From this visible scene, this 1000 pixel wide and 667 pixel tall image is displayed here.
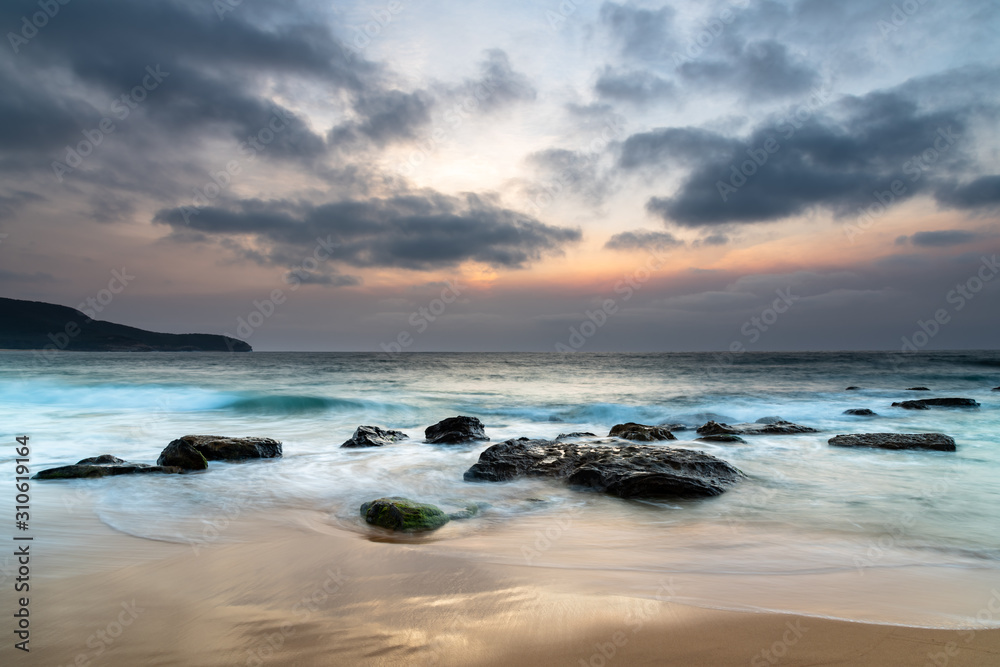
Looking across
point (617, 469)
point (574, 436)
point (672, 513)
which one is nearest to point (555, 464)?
point (617, 469)

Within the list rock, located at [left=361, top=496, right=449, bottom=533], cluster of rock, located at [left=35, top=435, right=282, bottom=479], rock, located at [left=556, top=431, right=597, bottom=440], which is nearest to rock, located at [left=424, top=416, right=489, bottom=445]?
rock, located at [left=556, top=431, right=597, bottom=440]

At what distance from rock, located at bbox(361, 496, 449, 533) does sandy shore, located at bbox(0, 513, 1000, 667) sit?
1076 millimetres

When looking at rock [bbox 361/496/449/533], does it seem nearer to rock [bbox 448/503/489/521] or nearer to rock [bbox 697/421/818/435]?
rock [bbox 448/503/489/521]

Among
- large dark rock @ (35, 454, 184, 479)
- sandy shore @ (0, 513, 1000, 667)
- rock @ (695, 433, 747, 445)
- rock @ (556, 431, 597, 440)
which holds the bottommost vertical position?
rock @ (556, 431, 597, 440)

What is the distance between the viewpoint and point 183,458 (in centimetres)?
827

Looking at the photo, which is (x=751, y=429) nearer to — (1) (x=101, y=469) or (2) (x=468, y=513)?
(2) (x=468, y=513)

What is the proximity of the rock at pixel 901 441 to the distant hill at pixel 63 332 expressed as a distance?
388ft

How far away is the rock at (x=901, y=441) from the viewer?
10.2 metres

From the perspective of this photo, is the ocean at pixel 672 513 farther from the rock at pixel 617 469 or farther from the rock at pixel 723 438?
the rock at pixel 723 438

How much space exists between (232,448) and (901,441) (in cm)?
1379

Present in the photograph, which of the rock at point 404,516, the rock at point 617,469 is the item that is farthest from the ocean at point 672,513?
the rock at point 617,469

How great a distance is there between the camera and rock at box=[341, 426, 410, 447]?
37.4 ft

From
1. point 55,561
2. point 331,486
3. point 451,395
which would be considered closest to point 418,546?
point 55,561

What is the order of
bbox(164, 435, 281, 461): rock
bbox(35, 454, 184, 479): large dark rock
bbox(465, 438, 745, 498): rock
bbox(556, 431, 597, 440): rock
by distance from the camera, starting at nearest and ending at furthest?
bbox(465, 438, 745, 498): rock < bbox(35, 454, 184, 479): large dark rock < bbox(164, 435, 281, 461): rock < bbox(556, 431, 597, 440): rock
